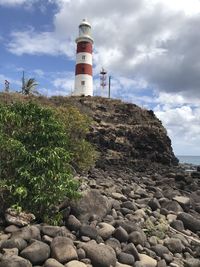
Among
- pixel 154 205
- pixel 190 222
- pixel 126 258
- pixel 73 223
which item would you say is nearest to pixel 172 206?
pixel 154 205

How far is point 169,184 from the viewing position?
22.8 m

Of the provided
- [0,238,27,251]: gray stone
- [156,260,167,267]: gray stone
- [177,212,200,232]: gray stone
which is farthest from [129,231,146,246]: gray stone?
[177,212,200,232]: gray stone

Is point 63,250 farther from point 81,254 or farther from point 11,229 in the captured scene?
point 11,229

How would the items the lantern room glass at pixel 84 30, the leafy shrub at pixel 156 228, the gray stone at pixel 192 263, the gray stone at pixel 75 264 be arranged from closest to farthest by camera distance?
1. the gray stone at pixel 75 264
2. the gray stone at pixel 192 263
3. the leafy shrub at pixel 156 228
4. the lantern room glass at pixel 84 30

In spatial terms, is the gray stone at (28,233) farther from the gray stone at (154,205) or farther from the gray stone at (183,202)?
the gray stone at (183,202)

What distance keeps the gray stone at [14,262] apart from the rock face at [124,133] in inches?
895

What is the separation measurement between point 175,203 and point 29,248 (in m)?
7.65

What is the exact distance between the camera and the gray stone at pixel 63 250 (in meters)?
A: 8.69

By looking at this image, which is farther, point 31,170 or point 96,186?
point 96,186

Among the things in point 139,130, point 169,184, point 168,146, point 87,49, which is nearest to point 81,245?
point 169,184

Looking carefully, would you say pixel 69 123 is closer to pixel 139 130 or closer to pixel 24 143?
pixel 24 143

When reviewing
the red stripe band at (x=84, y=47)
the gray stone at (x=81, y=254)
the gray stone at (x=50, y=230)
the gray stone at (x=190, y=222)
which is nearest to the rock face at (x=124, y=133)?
the red stripe band at (x=84, y=47)

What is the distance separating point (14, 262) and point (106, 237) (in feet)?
9.81

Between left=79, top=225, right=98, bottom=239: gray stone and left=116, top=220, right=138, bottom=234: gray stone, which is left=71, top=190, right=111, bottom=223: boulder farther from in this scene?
left=79, top=225, right=98, bottom=239: gray stone
